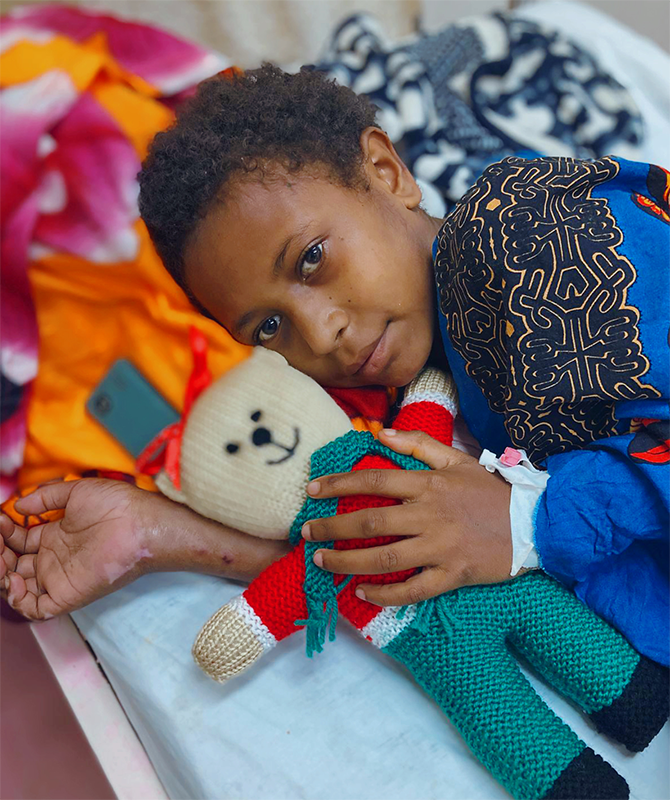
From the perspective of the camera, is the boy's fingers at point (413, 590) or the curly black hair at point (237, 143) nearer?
the boy's fingers at point (413, 590)

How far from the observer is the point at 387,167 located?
86cm

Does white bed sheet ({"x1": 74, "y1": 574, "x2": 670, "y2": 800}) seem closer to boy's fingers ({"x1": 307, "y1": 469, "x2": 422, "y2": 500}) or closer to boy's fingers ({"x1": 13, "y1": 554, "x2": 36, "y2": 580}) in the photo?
boy's fingers ({"x1": 13, "y1": 554, "x2": 36, "y2": 580})

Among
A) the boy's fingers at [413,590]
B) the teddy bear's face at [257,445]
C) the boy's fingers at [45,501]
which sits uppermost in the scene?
the boy's fingers at [413,590]

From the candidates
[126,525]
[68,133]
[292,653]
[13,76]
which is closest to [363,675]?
[292,653]

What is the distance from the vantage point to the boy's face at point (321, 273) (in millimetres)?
740

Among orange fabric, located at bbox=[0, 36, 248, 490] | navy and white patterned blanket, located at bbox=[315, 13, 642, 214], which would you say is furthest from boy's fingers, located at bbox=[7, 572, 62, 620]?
navy and white patterned blanket, located at bbox=[315, 13, 642, 214]

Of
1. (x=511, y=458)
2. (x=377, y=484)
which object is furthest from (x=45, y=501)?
(x=511, y=458)

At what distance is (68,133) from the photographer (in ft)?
3.31

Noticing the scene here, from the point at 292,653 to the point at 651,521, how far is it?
396 millimetres

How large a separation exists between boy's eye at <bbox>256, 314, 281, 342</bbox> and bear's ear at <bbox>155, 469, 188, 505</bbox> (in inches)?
7.5

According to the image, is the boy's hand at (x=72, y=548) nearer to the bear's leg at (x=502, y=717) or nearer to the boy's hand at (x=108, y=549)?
the boy's hand at (x=108, y=549)

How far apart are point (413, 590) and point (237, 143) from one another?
1.61 ft

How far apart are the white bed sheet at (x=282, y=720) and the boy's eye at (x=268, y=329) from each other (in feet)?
0.96

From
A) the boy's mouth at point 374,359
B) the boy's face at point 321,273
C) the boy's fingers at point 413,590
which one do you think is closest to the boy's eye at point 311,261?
the boy's face at point 321,273
